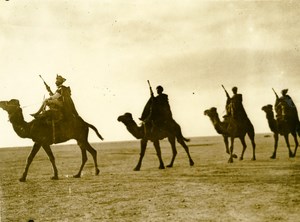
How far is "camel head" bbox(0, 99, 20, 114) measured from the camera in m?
10.8

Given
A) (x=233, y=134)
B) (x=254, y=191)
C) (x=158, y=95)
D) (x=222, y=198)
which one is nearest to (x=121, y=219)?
(x=222, y=198)

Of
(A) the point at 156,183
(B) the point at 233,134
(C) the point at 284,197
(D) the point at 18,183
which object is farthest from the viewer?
(B) the point at 233,134

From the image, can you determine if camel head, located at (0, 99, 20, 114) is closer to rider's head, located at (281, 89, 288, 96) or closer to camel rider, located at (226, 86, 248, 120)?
camel rider, located at (226, 86, 248, 120)

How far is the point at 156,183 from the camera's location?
10.2 m

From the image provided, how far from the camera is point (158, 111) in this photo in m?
13.0

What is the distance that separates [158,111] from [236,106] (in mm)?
3180

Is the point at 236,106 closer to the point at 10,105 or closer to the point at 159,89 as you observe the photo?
the point at 159,89

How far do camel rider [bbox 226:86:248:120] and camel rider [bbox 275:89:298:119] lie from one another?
4.67 feet

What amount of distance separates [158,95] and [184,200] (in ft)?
17.0

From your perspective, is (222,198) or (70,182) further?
(70,182)

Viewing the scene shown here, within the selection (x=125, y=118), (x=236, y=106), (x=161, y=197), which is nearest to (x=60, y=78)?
(x=125, y=118)

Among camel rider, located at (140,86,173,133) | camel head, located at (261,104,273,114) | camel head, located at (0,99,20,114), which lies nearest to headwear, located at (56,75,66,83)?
camel head, located at (0,99,20,114)

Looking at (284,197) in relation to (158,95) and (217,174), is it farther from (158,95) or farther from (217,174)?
(158,95)

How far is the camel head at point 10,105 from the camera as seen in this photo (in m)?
10.8
